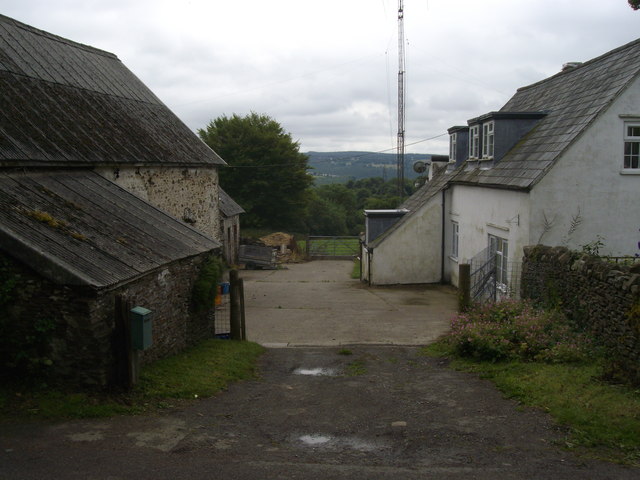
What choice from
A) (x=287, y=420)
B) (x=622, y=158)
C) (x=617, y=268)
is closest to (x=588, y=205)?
(x=622, y=158)

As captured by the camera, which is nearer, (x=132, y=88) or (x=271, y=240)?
(x=132, y=88)

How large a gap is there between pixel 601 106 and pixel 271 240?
27.6 m

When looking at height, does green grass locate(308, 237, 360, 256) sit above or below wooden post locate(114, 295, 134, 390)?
below

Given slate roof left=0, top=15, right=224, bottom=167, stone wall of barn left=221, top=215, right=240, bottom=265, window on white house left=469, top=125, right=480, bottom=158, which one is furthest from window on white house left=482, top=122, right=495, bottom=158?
stone wall of barn left=221, top=215, right=240, bottom=265

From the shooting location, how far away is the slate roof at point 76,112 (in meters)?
11.7

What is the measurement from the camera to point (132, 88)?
64.9ft

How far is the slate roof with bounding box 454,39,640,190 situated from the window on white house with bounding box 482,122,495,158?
25.1 inches

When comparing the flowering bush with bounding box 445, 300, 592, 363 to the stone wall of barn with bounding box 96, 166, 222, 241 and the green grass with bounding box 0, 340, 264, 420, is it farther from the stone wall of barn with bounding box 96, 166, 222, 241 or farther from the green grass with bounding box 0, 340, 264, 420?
the stone wall of barn with bounding box 96, 166, 222, 241

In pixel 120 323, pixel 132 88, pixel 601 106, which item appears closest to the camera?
pixel 120 323

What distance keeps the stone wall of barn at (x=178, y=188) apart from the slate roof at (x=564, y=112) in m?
9.44

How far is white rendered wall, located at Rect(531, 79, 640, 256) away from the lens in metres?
15.3

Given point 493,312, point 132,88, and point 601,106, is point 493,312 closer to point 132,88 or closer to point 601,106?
point 601,106

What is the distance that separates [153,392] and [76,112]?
896cm

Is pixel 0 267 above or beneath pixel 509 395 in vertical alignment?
above
